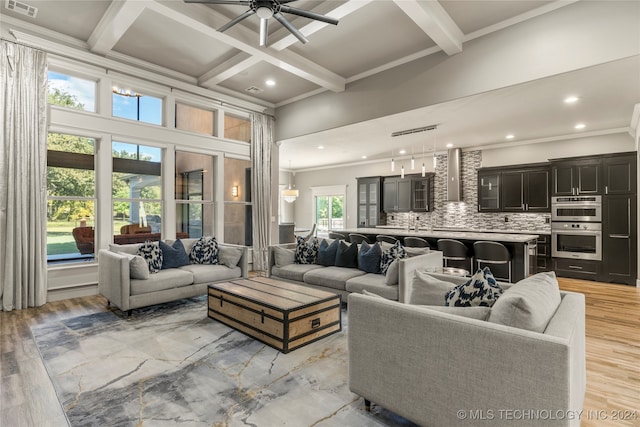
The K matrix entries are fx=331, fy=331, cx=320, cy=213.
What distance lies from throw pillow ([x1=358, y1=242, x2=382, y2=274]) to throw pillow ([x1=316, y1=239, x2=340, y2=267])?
474 mm

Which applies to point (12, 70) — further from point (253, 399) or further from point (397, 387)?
point (397, 387)

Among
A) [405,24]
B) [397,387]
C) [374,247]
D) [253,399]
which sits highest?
[405,24]

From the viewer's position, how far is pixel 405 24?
3.97 metres

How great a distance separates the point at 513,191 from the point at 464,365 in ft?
23.2

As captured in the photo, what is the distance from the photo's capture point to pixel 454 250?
5.40m

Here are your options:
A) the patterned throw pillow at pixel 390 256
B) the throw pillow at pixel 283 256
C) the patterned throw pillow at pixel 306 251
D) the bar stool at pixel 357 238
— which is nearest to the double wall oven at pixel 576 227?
the bar stool at pixel 357 238

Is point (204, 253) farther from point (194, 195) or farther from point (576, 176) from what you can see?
point (576, 176)

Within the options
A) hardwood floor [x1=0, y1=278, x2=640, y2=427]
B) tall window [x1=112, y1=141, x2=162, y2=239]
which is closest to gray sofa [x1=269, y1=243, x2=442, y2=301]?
hardwood floor [x1=0, y1=278, x2=640, y2=427]

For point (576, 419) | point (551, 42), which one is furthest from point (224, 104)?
point (576, 419)

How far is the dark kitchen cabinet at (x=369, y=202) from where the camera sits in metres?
9.77

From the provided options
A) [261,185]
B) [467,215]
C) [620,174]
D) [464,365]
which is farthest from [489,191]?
[464,365]

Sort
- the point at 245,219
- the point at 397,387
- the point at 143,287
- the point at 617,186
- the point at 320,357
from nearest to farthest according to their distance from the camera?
the point at 397,387 < the point at 320,357 < the point at 143,287 < the point at 617,186 < the point at 245,219

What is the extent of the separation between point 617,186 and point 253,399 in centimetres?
721

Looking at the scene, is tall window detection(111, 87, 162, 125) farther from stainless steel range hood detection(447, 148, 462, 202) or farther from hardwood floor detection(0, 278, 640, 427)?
stainless steel range hood detection(447, 148, 462, 202)
